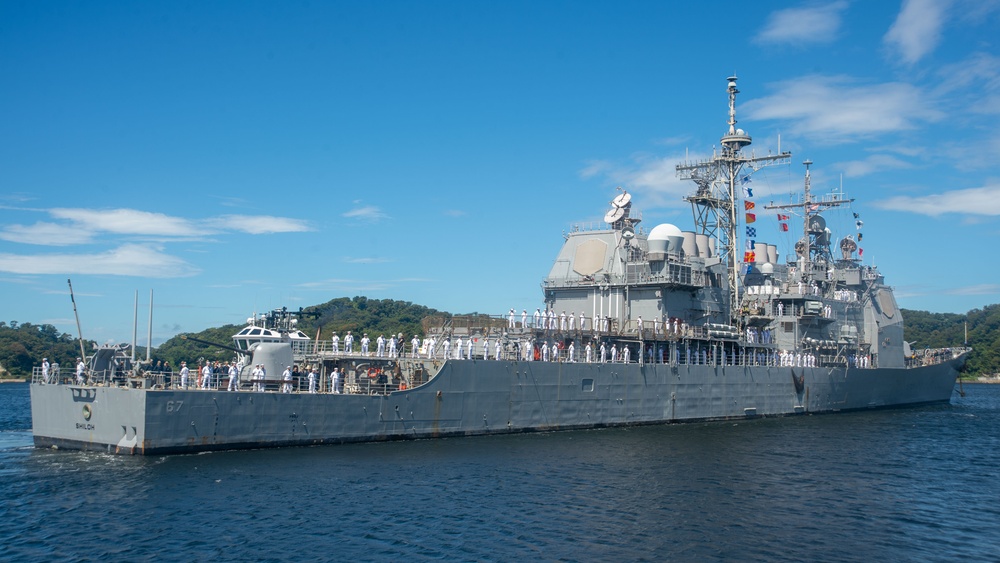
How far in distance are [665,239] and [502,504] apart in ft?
68.8

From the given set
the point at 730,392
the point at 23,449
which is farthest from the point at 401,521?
the point at 730,392

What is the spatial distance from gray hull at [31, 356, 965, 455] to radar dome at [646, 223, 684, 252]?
564 centimetres

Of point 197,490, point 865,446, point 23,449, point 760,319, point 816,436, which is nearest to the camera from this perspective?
point 197,490

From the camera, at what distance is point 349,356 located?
99.7ft

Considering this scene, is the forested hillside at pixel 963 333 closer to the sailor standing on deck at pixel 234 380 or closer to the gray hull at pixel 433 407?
the gray hull at pixel 433 407

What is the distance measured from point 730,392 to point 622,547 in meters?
25.7

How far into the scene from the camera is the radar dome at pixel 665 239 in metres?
38.1

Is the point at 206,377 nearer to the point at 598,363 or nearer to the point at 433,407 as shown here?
the point at 433,407

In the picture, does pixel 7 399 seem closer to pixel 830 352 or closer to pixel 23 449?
pixel 23 449

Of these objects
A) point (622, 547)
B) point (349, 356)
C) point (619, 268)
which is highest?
point (619, 268)

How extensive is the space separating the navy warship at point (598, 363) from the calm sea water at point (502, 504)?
3.98ft

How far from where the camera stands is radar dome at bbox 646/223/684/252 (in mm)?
38062

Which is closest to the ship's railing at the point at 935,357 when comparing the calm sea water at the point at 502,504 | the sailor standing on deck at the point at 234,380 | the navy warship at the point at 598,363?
the navy warship at the point at 598,363

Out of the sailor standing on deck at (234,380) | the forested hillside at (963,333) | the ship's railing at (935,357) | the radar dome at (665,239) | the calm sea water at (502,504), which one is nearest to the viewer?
the calm sea water at (502,504)
